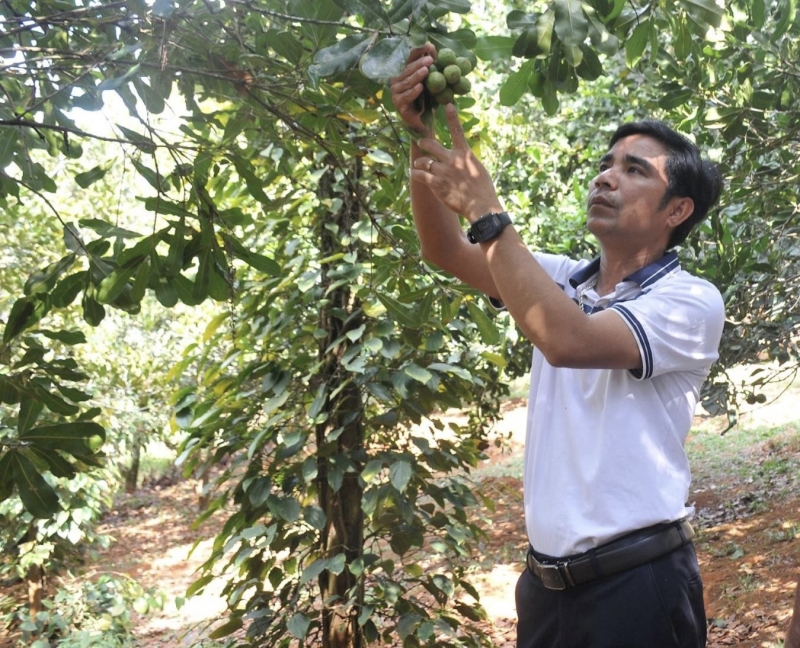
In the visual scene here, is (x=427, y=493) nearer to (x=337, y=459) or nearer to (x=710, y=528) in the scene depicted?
(x=337, y=459)

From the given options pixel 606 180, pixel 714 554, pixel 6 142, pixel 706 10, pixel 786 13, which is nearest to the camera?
pixel 706 10

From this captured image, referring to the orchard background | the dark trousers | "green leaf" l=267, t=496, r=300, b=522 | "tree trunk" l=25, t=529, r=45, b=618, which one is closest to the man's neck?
the orchard background

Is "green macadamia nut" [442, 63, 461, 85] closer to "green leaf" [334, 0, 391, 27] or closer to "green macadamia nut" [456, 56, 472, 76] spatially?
"green macadamia nut" [456, 56, 472, 76]

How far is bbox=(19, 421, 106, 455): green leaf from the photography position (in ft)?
6.51

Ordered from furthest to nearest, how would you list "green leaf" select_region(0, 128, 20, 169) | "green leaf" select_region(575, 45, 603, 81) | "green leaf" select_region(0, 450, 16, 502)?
"green leaf" select_region(0, 128, 20, 169) → "green leaf" select_region(0, 450, 16, 502) → "green leaf" select_region(575, 45, 603, 81)

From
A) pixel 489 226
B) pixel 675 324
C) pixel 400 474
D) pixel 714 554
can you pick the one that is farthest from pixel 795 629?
pixel 714 554

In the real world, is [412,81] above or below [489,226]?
above

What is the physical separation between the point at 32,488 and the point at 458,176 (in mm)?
1254

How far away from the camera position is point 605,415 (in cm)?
164

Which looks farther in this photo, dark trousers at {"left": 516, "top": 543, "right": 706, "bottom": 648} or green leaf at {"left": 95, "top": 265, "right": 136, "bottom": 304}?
green leaf at {"left": 95, "top": 265, "right": 136, "bottom": 304}

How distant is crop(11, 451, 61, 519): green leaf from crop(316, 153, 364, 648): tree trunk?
108cm

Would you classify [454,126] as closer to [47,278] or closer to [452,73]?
[452,73]

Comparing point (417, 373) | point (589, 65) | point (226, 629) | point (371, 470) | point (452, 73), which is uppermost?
point (589, 65)

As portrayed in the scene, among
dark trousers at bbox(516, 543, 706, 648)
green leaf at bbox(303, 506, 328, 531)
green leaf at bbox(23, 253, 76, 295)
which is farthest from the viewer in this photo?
green leaf at bbox(303, 506, 328, 531)
